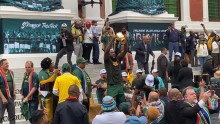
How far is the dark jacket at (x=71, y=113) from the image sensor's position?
7.50 meters

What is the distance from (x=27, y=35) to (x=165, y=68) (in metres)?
4.98

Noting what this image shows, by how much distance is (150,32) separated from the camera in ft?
71.4

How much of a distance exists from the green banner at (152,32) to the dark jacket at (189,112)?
13.6m

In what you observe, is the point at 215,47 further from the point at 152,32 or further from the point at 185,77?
the point at 185,77

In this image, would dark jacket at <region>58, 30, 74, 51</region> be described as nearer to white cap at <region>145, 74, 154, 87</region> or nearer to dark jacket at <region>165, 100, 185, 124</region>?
white cap at <region>145, 74, 154, 87</region>

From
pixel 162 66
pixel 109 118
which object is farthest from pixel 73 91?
pixel 162 66

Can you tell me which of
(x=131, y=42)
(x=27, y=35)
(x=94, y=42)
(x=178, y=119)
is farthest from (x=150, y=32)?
(x=178, y=119)

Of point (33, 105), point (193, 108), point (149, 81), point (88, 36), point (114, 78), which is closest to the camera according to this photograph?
point (193, 108)

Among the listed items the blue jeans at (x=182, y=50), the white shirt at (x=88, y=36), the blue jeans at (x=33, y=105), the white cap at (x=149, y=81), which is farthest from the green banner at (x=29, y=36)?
the white cap at (x=149, y=81)

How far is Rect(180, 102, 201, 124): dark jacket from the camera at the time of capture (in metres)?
7.20

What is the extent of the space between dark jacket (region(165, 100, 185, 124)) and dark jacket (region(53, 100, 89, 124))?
3.90ft

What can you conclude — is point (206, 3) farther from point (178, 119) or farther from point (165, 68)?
point (178, 119)

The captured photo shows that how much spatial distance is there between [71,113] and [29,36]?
35.3ft

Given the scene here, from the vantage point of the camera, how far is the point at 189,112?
7250 millimetres
